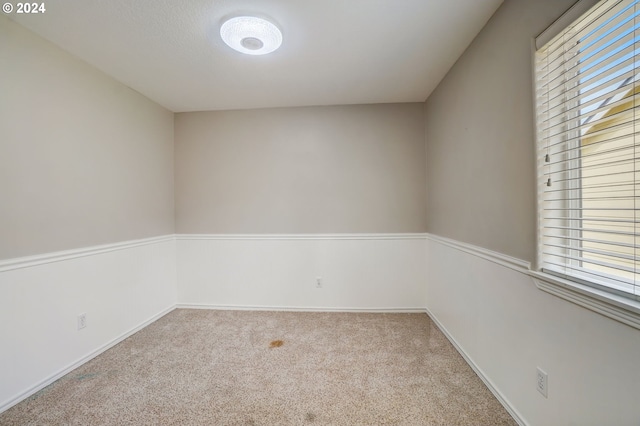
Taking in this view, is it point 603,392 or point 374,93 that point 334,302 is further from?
point 374,93

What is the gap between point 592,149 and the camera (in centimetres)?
104

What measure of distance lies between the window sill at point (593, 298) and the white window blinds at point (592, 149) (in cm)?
3

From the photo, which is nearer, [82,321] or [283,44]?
[283,44]

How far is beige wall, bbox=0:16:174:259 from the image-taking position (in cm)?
157

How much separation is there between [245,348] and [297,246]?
118 cm

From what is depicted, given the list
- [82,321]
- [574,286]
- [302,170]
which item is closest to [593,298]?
[574,286]

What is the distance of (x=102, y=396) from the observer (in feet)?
5.24

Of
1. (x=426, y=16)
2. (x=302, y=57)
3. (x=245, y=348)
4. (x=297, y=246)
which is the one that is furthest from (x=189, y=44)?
(x=245, y=348)

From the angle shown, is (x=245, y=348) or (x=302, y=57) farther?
(x=245, y=348)

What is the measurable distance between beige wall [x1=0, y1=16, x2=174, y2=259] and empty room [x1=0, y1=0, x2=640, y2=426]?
0.05 feet

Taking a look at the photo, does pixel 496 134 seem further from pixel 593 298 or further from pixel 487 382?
pixel 487 382

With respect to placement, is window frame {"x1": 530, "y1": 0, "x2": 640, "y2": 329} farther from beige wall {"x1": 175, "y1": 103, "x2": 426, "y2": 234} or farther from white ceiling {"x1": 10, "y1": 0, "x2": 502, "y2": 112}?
beige wall {"x1": 175, "y1": 103, "x2": 426, "y2": 234}

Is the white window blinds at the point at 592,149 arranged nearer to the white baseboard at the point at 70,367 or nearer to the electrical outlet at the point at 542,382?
the electrical outlet at the point at 542,382

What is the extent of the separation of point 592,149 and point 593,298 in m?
0.62
